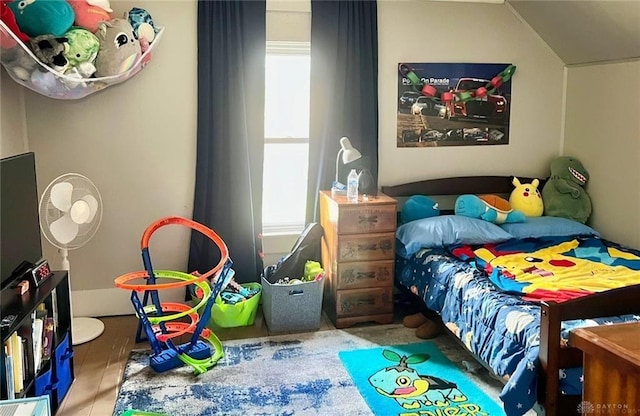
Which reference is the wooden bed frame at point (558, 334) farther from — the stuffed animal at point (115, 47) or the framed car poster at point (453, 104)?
the stuffed animal at point (115, 47)

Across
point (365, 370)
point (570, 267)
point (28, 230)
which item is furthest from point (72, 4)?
point (570, 267)

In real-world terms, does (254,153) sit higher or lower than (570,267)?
higher

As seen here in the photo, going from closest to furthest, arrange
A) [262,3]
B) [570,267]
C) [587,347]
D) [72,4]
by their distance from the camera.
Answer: [587,347], [72,4], [570,267], [262,3]

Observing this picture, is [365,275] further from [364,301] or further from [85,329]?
[85,329]

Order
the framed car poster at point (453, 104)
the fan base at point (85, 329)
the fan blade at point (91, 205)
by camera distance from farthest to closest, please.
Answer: the framed car poster at point (453, 104), the fan base at point (85, 329), the fan blade at point (91, 205)

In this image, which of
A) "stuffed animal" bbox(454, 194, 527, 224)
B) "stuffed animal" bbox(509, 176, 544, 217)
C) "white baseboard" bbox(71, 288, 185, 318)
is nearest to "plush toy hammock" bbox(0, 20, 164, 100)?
"white baseboard" bbox(71, 288, 185, 318)

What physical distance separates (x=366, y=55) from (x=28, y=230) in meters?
2.37

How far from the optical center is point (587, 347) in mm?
1354

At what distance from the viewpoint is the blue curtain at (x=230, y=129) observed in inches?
152

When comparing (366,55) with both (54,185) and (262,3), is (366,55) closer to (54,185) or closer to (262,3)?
(262,3)

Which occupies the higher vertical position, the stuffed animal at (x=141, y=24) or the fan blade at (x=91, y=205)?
the stuffed animal at (x=141, y=24)

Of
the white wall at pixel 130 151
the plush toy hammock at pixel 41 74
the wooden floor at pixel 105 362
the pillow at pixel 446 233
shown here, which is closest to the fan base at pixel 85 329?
the wooden floor at pixel 105 362

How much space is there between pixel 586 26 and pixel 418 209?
1.61 m

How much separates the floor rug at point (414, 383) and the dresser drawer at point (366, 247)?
1.90 feet
